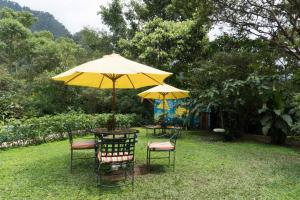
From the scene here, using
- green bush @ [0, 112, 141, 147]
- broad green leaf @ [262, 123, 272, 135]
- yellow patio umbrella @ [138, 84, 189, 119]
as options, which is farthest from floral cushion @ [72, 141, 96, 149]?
broad green leaf @ [262, 123, 272, 135]

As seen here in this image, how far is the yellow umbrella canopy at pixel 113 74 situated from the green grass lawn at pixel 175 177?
1.76 m

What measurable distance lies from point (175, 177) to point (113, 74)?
8.26 ft

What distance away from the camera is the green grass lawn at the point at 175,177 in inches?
210

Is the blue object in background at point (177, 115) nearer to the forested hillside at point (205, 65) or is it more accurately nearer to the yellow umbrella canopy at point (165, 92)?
the forested hillside at point (205, 65)

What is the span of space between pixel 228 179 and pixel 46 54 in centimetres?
1781

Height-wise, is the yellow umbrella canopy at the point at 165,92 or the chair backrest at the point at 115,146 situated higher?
the yellow umbrella canopy at the point at 165,92

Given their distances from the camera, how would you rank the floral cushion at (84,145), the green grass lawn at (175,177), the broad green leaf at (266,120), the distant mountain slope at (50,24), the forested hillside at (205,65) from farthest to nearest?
the distant mountain slope at (50,24)
the forested hillside at (205,65)
the broad green leaf at (266,120)
the floral cushion at (84,145)
the green grass lawn at (175,177)

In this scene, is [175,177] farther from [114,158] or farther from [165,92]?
[165,92]

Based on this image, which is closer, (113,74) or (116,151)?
(116,151)

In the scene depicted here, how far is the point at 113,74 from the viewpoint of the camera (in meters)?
6.81

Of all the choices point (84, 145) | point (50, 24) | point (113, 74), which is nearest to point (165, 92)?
point (113, 74)

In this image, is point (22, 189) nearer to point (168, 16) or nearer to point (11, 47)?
point (168, 16)

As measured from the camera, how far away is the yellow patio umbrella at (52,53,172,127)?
5.82m

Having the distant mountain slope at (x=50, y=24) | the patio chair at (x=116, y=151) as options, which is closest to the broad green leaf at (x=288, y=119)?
the patio chair at (x=116, y=151)
